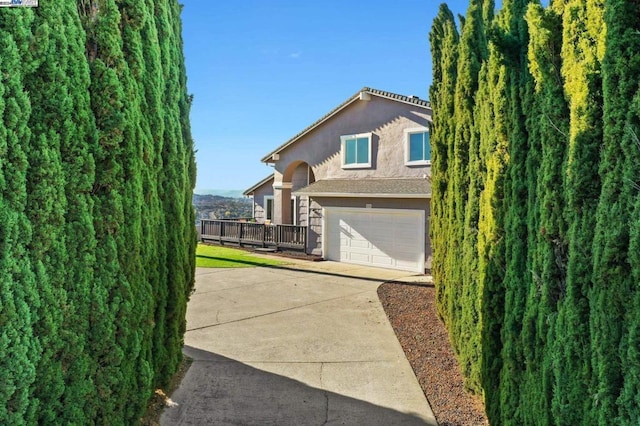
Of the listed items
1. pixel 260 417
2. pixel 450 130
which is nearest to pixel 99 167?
pixel 260 417

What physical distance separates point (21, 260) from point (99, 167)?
1069 mm

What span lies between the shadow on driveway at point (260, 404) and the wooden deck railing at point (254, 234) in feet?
44.0

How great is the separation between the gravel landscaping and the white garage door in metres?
3.50

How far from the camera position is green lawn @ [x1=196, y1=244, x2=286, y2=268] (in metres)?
16.2

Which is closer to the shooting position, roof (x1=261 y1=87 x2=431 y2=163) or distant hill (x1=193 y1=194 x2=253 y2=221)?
roof (x1=261 y1=87 x2=431 y2=163)

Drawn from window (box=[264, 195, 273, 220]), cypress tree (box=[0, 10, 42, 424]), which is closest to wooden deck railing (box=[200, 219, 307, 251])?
window (box=[264, 195, 273, 220])

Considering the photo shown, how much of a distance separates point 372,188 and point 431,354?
947 cm

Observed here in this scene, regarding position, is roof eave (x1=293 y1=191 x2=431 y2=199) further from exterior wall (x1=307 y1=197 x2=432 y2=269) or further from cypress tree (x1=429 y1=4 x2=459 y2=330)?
cypress tree (x1=429 y1=4 x2=459 y2=330)

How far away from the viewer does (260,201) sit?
25391 mm

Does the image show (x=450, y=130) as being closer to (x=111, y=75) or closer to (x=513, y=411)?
(x=513, y=411)

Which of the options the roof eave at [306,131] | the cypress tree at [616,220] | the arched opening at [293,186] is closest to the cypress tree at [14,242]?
the cypress tree at [616,220]

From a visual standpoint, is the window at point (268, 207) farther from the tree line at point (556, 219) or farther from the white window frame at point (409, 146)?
the tree line at point (556, 219)

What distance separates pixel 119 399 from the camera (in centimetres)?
357

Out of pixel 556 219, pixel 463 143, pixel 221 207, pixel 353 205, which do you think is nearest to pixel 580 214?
pixel 556 219
